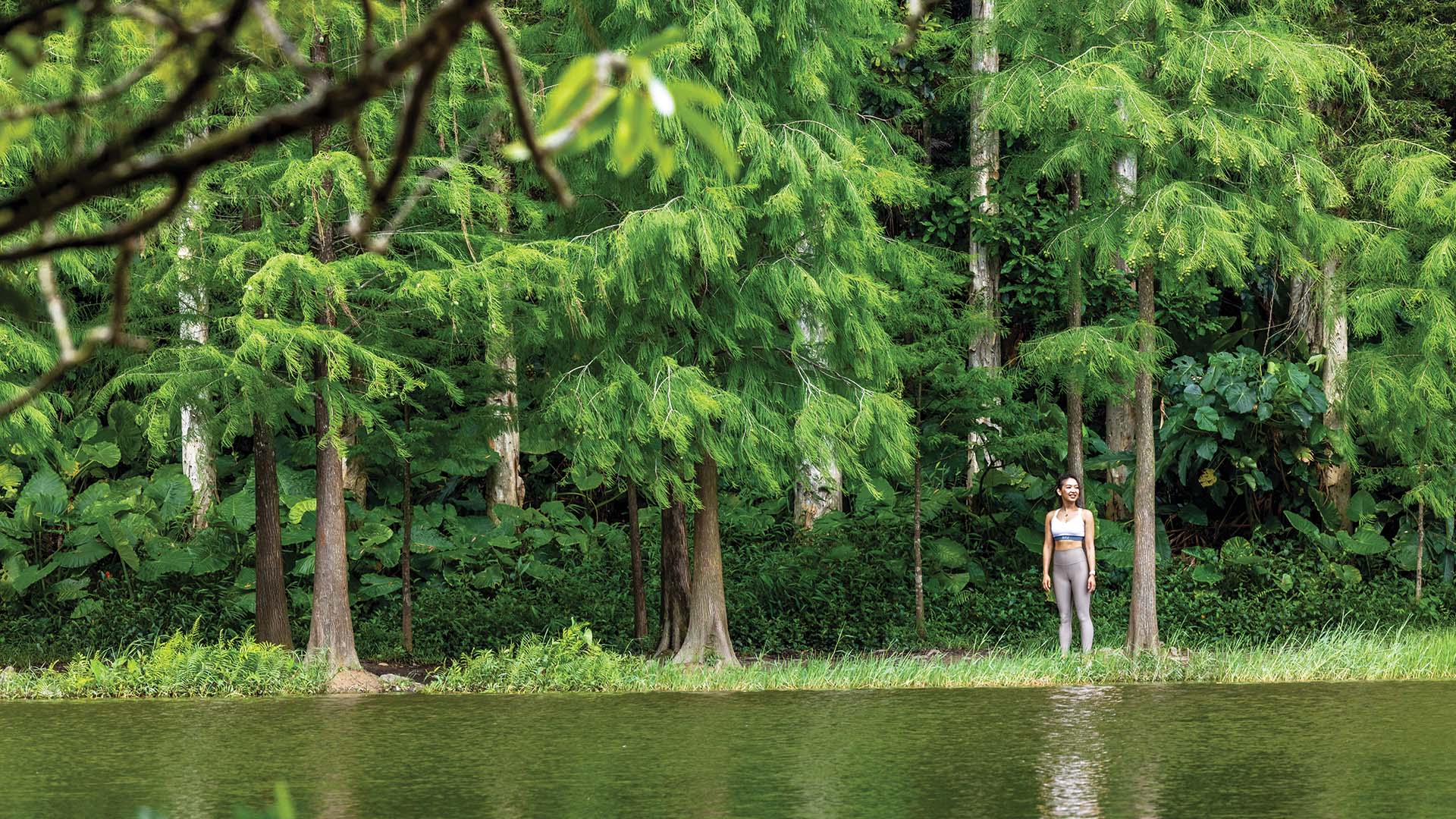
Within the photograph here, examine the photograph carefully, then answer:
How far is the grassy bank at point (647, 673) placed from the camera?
1288 cm

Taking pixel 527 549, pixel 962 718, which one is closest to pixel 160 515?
pixel 527 549

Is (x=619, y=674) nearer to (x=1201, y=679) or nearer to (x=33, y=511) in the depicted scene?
(x=1201, y=679)

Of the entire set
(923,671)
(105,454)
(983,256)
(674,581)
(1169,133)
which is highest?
(983,256)

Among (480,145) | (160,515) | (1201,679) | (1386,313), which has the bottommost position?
(1201,679)

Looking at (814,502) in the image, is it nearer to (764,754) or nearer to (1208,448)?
(1208,448)

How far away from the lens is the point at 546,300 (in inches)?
538

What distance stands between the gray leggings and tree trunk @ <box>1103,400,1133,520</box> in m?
6.04

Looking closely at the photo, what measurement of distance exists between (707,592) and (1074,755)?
616 centimetres

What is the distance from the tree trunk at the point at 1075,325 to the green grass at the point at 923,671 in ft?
9.46

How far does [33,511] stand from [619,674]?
29.9ft

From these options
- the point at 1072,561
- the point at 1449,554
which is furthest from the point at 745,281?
the point at 1449,554

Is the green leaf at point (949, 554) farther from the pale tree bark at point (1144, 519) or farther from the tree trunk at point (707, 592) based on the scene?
the tree trunk at point (707, 592)

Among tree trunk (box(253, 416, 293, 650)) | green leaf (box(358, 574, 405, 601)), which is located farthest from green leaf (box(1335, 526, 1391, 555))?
tree trunk (box(253, 416, 293, 650))

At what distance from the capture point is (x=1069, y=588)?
46.4 feet
